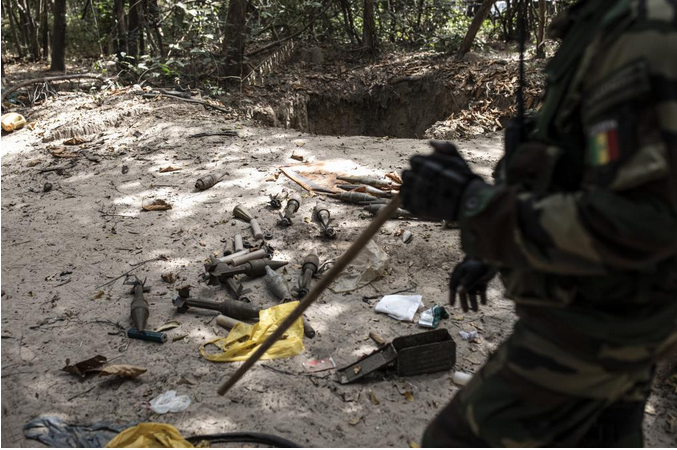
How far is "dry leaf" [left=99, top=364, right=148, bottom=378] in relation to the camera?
2.93 metres

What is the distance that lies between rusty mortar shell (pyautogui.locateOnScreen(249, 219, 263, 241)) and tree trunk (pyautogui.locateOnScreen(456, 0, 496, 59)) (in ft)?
19.5

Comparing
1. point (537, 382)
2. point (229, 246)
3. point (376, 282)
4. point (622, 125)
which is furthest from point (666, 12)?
point (229, 246)

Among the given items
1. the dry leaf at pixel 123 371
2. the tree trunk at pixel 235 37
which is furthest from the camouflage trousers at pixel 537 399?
the tree trunk at pixel 235 37

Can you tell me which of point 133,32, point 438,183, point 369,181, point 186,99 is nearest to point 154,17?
point 133,32

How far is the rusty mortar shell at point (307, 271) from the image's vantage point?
3770 mm

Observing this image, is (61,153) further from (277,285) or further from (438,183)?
(438,183)

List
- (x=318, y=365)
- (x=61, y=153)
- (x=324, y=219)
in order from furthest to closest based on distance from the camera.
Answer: (x=61, y=153)
(x=324, y=219)
(x=318, y=365)

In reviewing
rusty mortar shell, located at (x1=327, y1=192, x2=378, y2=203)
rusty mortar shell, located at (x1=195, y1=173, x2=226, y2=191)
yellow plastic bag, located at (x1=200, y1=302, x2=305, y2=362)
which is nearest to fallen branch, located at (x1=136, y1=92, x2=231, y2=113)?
rusty mortar shell, located at (x1=195, y1=173, x2=226, y2=191)

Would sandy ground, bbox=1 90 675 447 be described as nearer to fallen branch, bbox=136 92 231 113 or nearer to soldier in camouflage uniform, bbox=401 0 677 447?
fallen branch, bbox=136 92 231 113

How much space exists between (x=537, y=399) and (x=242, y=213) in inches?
150

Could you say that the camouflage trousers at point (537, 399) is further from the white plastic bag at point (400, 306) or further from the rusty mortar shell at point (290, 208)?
the rusty mortar shell at point (290, 208)

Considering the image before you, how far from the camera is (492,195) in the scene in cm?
136

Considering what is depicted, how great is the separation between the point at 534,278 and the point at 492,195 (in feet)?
0.85

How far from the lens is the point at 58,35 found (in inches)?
399
